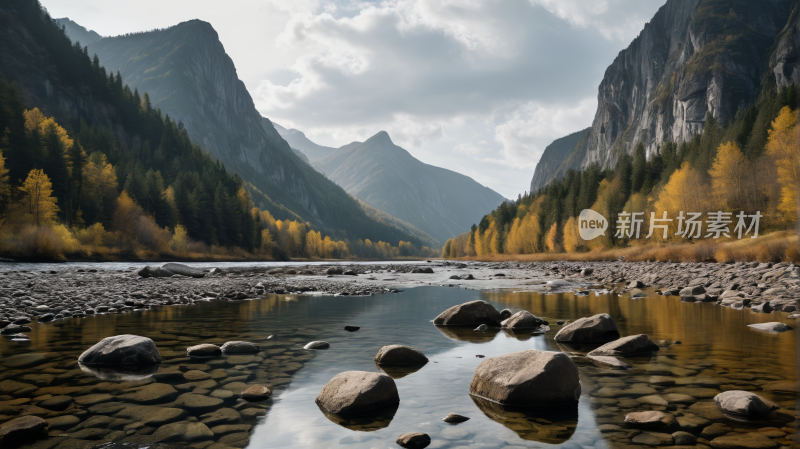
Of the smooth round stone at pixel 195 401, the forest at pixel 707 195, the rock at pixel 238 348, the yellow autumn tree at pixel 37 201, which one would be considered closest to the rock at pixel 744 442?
the smooth round stone at pixel 195 401

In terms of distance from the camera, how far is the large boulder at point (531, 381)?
19.2 feet

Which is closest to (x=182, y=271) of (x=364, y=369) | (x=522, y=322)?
(x=522, y=322)

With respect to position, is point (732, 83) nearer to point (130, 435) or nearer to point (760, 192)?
point (760, 192)

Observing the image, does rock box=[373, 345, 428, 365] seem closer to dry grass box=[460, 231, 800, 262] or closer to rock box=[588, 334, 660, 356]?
rock box=[588, 334, 660, 356]

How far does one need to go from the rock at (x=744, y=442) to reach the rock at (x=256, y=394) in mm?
5764

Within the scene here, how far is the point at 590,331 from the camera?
34.0 feet

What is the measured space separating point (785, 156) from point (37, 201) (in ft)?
261

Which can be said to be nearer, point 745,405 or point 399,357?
point 745,405

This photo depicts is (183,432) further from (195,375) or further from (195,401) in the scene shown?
(195,375)

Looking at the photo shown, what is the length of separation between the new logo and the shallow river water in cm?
6087

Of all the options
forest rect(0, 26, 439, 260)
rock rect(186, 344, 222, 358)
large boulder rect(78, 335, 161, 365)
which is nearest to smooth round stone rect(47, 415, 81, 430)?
large boulder rect(78, 335, 161, 365)

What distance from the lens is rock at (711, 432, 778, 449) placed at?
4.31 m

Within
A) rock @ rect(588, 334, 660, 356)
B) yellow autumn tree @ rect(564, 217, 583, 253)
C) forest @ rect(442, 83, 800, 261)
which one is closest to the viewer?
rock @ rect(588, 334, 660, 356)

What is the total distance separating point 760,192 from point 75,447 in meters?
55.7
